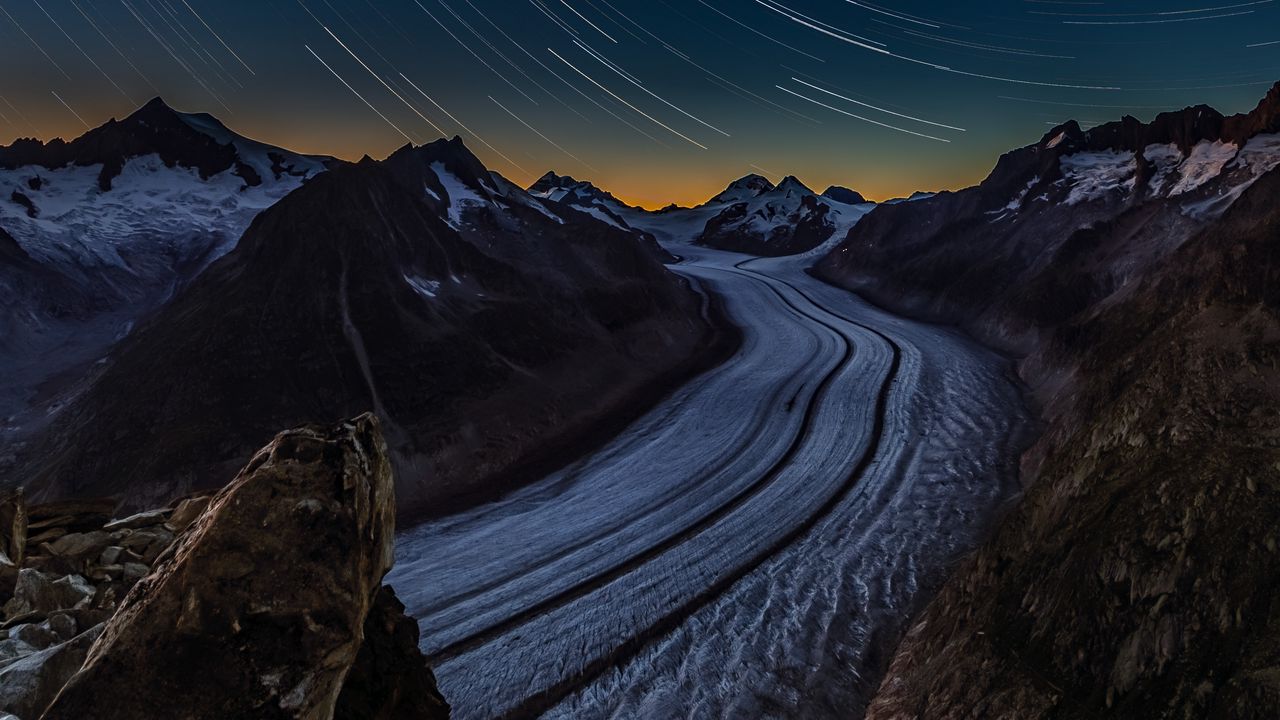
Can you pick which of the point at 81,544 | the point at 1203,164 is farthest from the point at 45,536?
the point at 1203,164

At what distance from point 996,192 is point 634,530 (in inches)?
2321

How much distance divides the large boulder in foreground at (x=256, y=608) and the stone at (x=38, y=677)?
1.72 ft

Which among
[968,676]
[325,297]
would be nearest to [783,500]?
[968,676]

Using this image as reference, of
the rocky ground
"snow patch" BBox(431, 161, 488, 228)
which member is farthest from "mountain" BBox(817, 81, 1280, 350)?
the rocky ground

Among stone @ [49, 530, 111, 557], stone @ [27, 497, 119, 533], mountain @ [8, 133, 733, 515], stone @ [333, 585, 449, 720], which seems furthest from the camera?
mountain @ [8, 133, 733, 515]

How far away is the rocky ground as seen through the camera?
5117 millimetres

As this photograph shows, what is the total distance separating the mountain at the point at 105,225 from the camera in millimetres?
41594

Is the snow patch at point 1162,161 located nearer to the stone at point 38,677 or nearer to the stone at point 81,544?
the stone at point 81,544

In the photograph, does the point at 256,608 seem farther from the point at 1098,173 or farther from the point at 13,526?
the point at 1098,173

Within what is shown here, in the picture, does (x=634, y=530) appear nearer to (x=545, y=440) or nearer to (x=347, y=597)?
(x=545, y=440)

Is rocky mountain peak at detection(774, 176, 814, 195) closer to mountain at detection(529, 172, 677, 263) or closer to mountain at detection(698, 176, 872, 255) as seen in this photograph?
mountain at detection(698, 176, 872, 255)

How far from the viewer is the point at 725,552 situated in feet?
55.1

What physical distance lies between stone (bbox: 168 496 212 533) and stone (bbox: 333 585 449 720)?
301cm

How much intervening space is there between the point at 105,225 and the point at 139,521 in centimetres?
6633
